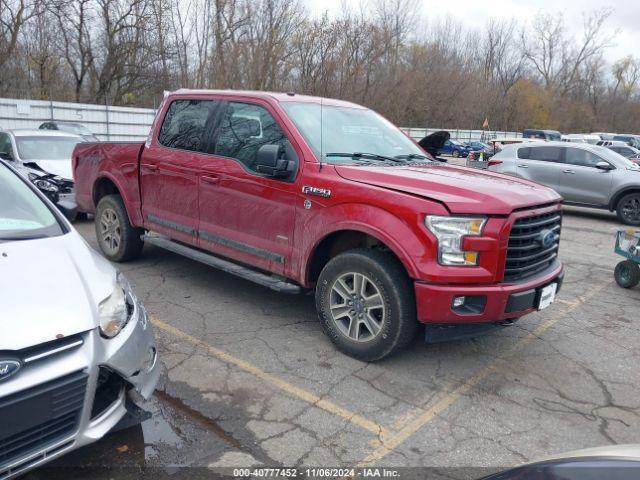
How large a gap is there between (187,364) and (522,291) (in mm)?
2480

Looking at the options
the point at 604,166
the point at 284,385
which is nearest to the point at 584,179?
the point at 604,166

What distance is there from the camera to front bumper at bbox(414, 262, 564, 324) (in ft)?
11.6

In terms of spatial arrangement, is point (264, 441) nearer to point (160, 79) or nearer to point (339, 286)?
point (339, 286)

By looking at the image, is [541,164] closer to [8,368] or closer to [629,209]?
[629,209]

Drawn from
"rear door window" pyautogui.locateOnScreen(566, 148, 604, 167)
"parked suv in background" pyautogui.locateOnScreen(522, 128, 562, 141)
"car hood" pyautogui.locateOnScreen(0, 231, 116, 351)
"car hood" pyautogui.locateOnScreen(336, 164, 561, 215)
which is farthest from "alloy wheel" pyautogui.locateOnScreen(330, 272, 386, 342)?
"parked suv in background" pyautogui.locateOnScreen(522, 128, 562, 141)

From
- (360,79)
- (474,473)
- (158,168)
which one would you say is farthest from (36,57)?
(474,473)

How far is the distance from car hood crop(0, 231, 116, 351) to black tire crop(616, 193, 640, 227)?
463 inches

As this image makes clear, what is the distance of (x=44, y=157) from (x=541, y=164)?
10.9 m

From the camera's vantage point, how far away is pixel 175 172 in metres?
5.34

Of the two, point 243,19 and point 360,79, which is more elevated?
point 243,19

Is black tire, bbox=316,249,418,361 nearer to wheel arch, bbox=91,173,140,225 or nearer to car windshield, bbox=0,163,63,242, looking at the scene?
car windshield, bbox=0,163,63,242

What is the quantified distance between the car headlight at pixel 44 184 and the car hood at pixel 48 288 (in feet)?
20.4

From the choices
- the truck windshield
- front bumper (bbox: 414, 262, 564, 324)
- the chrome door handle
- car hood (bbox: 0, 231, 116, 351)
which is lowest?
front bumper (bbox: 414, 262, 564, 324)

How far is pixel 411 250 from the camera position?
3.58m
